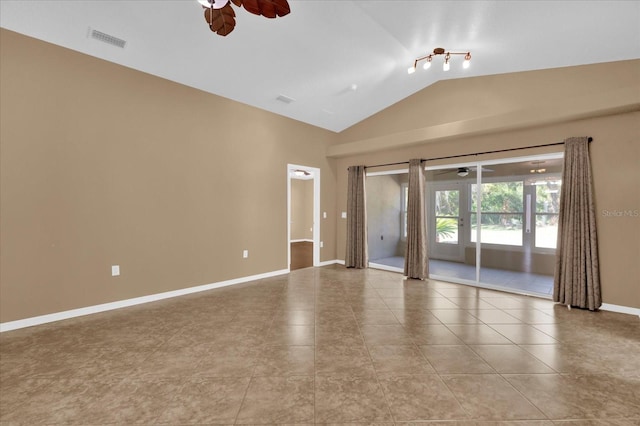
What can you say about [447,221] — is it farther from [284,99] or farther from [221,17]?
[221,17]

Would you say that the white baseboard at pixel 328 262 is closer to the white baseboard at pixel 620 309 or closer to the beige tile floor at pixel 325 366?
the beige tile floor at pixel 325 366

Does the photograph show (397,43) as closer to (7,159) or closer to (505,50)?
(505,50)

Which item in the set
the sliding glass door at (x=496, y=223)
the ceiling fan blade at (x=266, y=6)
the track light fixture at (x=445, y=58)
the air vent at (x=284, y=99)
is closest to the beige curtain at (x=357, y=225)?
the sliding glass door at (x=496, y=223)

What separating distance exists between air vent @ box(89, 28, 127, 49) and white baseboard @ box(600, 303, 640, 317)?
697 cm

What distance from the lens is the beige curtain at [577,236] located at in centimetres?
382

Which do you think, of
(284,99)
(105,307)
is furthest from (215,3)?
(105,307)

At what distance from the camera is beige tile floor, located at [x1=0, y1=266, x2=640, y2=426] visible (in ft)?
6.19

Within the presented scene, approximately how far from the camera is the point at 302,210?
1091 cm

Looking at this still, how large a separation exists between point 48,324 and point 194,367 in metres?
2.25

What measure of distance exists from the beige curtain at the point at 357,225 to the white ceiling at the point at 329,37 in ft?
7.19

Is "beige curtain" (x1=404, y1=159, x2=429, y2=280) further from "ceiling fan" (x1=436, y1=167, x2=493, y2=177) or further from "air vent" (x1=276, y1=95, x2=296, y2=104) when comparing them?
"air vent" (x1=276, y1=95, x2=296, y2=104)

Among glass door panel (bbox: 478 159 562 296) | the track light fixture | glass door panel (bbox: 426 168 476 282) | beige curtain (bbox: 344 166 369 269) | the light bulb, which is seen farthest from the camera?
beige curtain (bbox: 344 166 369 269)

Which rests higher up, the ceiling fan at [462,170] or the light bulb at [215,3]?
the light bulb at [215,3]

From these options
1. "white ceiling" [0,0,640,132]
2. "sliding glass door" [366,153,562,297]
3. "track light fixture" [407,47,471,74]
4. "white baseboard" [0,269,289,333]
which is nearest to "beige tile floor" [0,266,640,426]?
"white baseboard" [0,269,289,333]
